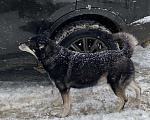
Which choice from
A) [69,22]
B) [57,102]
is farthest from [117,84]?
[69,22]

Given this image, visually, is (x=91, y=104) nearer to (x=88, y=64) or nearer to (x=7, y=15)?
(x=88, y=64)

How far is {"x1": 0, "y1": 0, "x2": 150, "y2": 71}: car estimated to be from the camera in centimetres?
299

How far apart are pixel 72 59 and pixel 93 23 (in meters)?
1.07

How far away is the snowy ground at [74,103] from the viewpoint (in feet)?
9.11

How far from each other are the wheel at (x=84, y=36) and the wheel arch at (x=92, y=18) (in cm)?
8

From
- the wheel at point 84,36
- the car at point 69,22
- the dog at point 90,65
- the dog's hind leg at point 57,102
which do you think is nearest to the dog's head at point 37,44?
the dog at point 90,65

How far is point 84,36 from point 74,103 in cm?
123

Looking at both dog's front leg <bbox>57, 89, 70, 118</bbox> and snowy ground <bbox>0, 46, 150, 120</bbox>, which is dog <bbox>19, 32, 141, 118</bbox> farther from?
A: snowy ground <bbox>0, 46, 150, 120</bbox>

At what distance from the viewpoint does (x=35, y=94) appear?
11.0 feet

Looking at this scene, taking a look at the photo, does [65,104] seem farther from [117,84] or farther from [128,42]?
[128,42]

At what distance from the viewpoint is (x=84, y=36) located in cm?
329

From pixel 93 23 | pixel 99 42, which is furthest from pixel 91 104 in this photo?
pixel 93 23

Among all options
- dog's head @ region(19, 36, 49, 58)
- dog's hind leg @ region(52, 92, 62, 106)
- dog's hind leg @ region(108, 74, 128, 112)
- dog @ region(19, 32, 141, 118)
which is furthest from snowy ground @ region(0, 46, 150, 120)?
dog's head @ region(19, 36, 49, 58)

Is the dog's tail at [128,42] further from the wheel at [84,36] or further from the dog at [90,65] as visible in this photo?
the wheel at [84,36]
